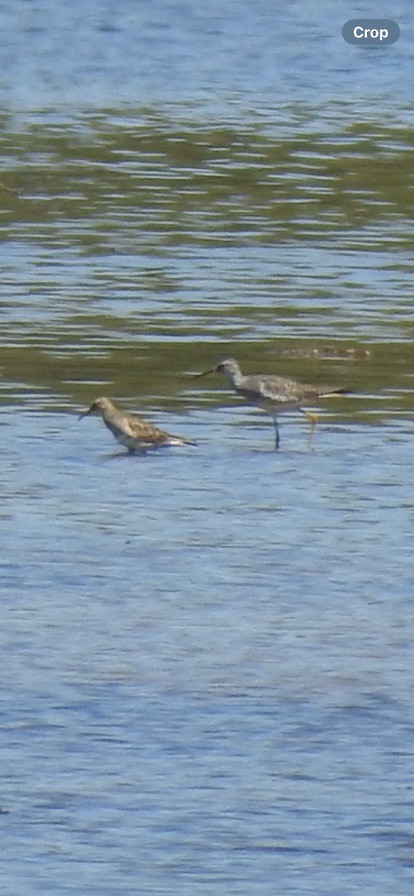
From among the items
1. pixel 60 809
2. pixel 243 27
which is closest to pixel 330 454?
pixel 60 809

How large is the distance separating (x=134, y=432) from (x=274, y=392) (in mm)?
1052

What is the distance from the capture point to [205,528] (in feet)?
36.1

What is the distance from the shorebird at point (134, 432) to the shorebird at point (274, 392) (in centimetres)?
60

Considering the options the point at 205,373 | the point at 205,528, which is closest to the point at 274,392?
the point at 205,373

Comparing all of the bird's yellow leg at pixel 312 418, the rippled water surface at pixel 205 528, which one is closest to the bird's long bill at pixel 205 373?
the rippled water surface at pixel 205 528

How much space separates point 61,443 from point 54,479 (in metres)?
0.93

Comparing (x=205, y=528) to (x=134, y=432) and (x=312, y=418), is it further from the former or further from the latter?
(x=312, y=418)

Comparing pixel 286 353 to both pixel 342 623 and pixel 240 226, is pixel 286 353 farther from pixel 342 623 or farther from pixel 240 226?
pixel 342 623

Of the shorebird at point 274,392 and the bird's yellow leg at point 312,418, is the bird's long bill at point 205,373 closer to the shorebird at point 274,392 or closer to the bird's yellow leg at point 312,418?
the shorebird at point 274,392

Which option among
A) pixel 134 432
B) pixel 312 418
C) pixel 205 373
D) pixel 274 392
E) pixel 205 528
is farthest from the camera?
pixel 205 373

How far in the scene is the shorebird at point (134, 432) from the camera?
12.4m

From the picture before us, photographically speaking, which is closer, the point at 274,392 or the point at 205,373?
the point at 274,392

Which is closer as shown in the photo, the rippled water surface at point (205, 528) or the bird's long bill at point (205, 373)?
the rippled water surface at point (205, 528)

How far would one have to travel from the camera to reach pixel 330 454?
12.5 m
